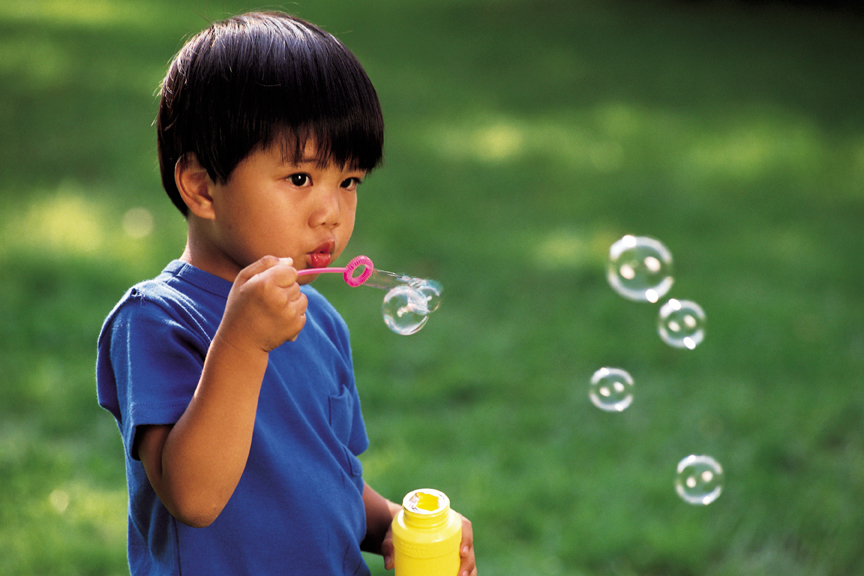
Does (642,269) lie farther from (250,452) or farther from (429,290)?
(250,452)

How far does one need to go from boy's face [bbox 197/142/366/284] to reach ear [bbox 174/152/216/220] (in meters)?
0.01

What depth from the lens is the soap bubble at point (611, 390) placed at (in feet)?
7.18

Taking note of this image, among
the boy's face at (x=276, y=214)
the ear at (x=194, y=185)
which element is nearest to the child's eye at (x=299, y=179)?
the boy's face at (x=276, y=214)

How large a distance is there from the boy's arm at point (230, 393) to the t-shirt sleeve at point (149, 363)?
4 cm

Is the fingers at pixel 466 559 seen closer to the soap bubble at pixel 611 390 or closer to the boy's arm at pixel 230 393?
the boy's arm at pixel 230 393

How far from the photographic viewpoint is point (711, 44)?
9.02 meters

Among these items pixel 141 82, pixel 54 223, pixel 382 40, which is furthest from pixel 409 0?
pixel 54 223

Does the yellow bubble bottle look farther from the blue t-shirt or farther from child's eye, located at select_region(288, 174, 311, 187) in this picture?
child's eye, located at select_region(288, 174, 311, 187)

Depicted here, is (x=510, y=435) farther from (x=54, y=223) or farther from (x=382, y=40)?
(x=382, y=40)

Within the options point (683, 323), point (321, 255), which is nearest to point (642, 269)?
point (683, 323)

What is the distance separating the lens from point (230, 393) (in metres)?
1.06

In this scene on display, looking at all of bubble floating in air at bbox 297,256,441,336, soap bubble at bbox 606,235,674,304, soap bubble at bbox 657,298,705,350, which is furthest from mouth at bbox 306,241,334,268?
soap bubble at bbox 657,298,705,350

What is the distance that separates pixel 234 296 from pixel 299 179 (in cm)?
24

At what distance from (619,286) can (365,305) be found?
1.69m
